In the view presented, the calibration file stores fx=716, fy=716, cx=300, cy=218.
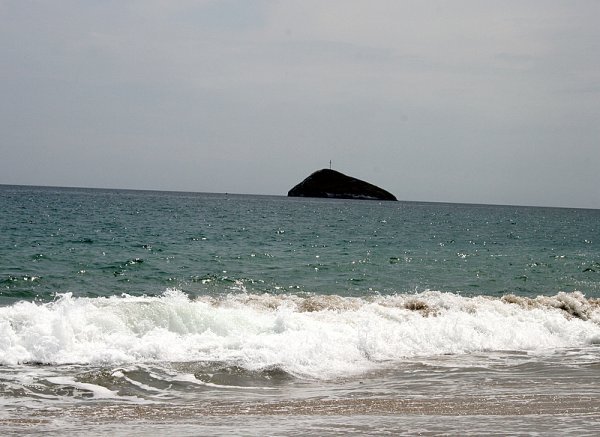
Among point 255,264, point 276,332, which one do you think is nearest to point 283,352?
point 276,332

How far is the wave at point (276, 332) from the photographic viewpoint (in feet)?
42.1

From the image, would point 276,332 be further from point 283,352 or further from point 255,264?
point 255,264

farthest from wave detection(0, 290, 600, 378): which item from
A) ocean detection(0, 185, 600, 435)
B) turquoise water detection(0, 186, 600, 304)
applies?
turquoise water detection(0, 186, 600, 304)

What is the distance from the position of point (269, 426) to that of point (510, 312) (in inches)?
483

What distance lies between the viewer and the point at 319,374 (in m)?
12.4

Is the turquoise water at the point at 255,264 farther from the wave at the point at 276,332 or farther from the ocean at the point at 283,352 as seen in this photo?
the wave at the point at 276,332

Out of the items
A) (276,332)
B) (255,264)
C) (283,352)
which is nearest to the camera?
(283,352)

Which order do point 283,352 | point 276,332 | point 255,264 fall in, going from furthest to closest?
point 255,264 < point 276,332 < point 283,352

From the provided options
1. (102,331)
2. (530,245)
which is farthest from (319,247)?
(102,331)

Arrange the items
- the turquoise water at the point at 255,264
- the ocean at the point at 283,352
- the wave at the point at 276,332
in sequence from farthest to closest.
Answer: the turquoise water at the point at 255,264 < the wave at the point at 276,332 < the ocean at the point at 283,352

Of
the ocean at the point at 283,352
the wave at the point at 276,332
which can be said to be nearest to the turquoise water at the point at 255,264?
the ocean at the point at 283,352

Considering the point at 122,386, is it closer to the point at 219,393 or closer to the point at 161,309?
the point at 219,393

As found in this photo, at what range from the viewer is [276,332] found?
15164 millimetres

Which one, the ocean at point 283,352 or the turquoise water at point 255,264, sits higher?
the turquoise water at point 255,264
